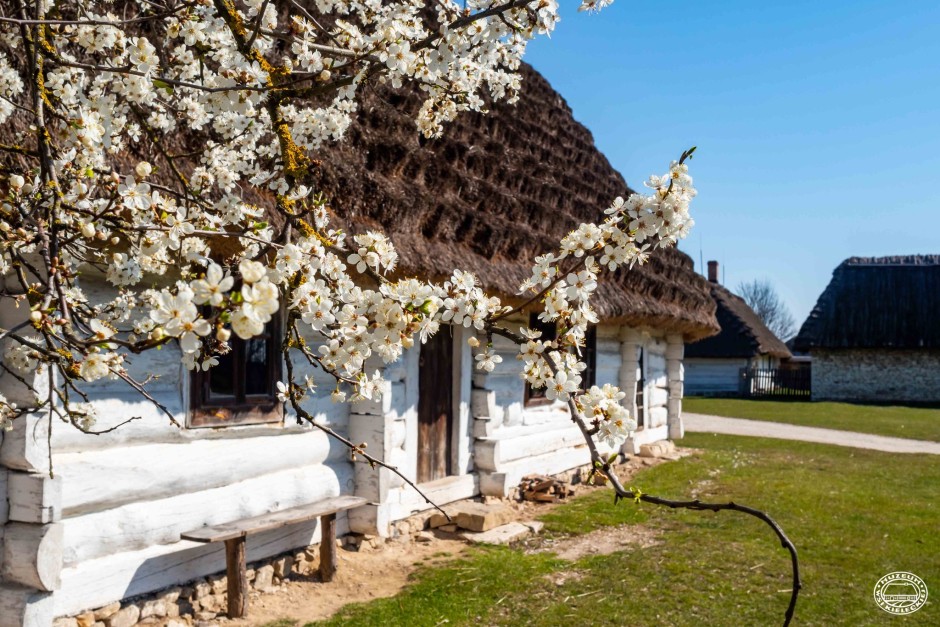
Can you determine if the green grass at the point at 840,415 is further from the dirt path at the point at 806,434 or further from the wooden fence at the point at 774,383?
the wooden fence at the point at 774,383

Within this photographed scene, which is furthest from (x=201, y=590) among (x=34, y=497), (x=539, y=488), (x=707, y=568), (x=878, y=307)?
(x=878, y=307)

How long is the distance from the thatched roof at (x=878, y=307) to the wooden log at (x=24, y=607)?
28343 mm

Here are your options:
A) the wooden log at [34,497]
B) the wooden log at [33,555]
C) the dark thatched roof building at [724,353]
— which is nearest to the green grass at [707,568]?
the wooden log at [33,555]

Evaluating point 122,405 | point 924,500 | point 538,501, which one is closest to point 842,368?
point 924,500

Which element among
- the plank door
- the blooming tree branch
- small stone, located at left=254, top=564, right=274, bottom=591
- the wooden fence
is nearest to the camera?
the blooming tree branch

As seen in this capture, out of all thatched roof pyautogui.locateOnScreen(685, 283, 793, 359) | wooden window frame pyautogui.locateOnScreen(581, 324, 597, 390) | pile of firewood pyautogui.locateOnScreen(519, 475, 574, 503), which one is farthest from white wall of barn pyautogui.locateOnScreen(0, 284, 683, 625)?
thatched roof pyautogui.locateOnScreen(685, 283, 793, 359)

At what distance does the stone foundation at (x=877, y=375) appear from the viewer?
27.8 m

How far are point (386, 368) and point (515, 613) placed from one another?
93.8 inches

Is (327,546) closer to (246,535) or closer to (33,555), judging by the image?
(246,535)

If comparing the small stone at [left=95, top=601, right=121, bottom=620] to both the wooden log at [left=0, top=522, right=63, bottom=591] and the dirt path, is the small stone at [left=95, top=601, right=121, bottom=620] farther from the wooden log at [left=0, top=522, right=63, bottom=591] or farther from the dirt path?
the dirt path

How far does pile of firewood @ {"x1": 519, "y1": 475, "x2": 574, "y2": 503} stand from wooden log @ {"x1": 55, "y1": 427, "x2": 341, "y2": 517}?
3.20m

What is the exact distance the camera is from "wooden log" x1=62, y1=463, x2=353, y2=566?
4242mm

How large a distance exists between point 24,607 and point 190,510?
3.76 feet

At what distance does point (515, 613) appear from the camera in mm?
4918
